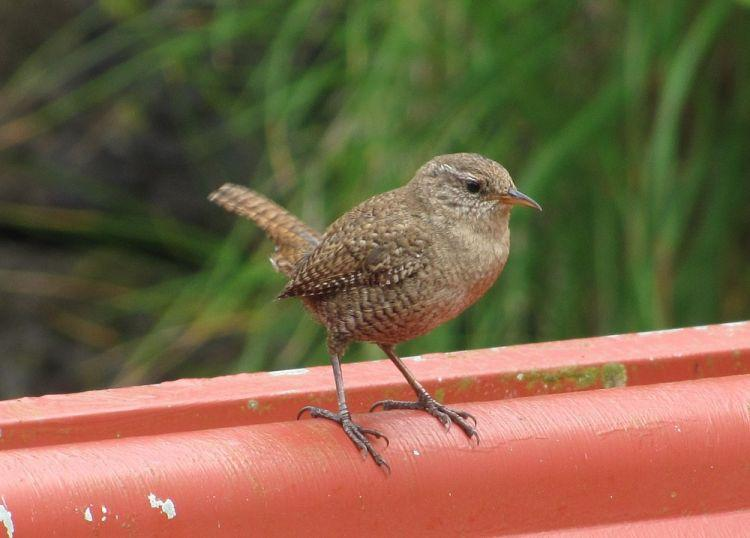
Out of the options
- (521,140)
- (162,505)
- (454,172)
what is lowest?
(521,140)

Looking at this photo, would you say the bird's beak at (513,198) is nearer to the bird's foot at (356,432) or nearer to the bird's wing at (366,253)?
the bird's wing at (366,253)

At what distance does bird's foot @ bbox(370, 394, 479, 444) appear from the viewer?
7.60 ft

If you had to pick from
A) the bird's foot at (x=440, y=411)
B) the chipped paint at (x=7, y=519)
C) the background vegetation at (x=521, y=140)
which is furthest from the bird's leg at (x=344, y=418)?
the background vegetation at (x=521, y=140)

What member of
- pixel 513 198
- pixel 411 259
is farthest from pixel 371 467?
pixel 513 198

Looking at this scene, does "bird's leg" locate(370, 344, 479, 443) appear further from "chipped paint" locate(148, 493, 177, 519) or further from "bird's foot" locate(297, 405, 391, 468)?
"chipped paint" locate(148, 493, 177, 519)

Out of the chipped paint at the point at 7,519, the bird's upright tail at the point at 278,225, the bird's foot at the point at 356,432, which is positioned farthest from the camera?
the bird's upright tail at the point at 278,225

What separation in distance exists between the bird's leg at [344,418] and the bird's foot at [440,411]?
0.12 meters

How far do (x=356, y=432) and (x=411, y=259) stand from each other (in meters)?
0.59

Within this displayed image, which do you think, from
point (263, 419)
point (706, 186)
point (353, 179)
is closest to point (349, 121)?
point (353, 179)

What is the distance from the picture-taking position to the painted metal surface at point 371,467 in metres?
2.05

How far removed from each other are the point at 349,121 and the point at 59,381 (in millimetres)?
2306

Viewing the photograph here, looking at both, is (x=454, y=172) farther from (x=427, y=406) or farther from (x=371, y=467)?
(x=371, y=467)

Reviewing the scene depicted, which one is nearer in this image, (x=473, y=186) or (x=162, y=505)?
(x=162, y=505)

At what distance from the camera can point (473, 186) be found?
3.08 metres
